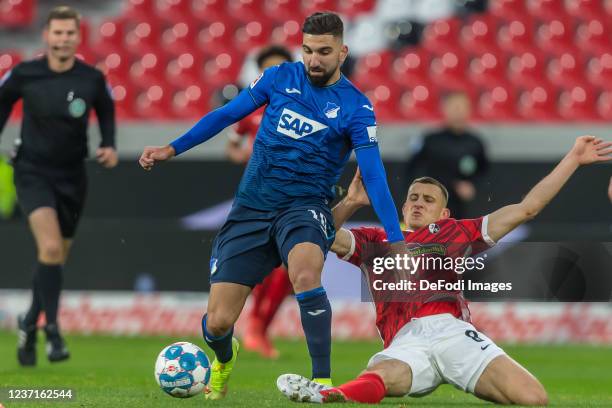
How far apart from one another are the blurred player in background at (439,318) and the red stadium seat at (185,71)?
27.5 feet

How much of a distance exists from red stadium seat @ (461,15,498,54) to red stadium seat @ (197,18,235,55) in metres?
2.80

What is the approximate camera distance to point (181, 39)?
14.6 meters

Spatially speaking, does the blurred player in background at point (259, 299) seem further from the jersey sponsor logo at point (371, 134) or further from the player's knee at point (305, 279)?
the player's knee at point (305, 279)

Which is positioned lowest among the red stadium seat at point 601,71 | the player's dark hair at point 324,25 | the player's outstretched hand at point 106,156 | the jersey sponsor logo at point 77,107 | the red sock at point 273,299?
the red sock at point 273,299

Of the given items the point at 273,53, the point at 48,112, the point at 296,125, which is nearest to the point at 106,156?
the point at 48,112

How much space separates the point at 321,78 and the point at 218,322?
127cm

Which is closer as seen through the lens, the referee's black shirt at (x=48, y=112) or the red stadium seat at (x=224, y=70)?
the referee's black shirt at (x=48, y=112)

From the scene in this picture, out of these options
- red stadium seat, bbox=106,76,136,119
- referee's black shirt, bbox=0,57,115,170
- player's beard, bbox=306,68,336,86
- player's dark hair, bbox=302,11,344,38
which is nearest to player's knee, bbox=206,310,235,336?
player's beard, bbox=306,68,336,86

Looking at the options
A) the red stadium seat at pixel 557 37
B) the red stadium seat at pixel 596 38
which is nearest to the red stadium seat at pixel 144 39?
the red stadium seat at pixel 557 37

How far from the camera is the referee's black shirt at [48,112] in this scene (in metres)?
8.42

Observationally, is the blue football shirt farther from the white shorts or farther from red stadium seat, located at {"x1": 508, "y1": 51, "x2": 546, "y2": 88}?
red stadium seat, located at {"x1": 508, "y1": 51, "x2": 546, "y2": 88}

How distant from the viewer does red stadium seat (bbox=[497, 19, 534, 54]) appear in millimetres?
13672

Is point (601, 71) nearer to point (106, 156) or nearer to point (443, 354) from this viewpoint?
point (106, 156)

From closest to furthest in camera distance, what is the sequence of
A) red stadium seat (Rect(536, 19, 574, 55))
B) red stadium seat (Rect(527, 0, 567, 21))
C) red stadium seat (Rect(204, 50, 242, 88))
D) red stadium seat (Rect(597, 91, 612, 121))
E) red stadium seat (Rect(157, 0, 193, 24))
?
red stadium seat (Rect(597, 91, 612, 121)) → red stadium seat (Rect(536, 19, 574, 55)) → red stadium seat (Rect(527, 0, 567, 21)) → red stadium seat (Rect(204, 50, 242, 88)) → red stadium seat (Rect(157, 0, 193, 24))
